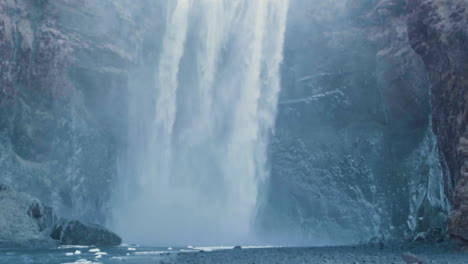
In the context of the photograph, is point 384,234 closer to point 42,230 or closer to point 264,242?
point 264,242

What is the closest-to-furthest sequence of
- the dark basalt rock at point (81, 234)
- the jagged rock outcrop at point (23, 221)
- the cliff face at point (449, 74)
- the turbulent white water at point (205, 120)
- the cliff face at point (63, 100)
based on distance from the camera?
the cliff face at point (449, 74), the jagged rock outcrop at point (23, 221), the dark basalt rock at point (81, 234), the cliff face at point (63, 100), the turbulent white water at point (205, 120)


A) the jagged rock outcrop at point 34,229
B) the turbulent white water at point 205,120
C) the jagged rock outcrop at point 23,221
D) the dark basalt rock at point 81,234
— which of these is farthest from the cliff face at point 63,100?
the dark basalt rock at point 81,234

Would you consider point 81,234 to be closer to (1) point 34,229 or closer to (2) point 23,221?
(1) point 34,229

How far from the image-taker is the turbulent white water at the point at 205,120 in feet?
113

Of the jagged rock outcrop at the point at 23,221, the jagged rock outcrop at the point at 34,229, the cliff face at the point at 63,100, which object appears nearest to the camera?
the jagged rock outcrop at the point at 23,221

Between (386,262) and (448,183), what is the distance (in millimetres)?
8904

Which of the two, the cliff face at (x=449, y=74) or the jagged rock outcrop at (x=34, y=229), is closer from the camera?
the cliff face at (x=449, y=74)

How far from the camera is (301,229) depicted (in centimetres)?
3206

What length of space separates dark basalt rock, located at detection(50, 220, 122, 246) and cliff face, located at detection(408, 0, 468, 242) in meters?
14.6

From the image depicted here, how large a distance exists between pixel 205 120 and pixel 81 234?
16899 millimetres

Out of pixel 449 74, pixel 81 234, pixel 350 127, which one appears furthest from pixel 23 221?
pixel 350 127

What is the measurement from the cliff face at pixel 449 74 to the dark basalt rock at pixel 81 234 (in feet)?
47.8

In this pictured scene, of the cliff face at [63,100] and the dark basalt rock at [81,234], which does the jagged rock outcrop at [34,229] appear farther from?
the cliff face at [63,100]

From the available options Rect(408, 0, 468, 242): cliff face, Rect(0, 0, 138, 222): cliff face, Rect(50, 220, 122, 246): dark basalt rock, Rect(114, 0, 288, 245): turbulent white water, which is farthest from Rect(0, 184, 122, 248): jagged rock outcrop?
Rect(408, 0, 468, 242): cliff face
